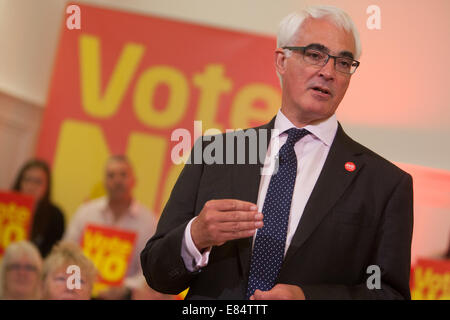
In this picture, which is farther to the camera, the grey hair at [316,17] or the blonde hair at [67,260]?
the blonde hair at [67,260]

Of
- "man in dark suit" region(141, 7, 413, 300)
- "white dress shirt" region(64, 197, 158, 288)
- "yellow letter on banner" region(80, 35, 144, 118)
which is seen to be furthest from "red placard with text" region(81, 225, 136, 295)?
"man in dark suit" region(141, 7, 413, 300)

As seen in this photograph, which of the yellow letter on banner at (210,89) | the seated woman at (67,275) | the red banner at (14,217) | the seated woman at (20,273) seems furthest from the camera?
the yellow letter on banner at (210,89)

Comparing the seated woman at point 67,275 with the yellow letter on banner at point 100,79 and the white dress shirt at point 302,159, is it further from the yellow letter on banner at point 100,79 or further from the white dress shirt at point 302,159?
the yellow letter on banner at point 100,79

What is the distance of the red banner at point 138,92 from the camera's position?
4191 mm

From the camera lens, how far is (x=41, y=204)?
14.1 feet

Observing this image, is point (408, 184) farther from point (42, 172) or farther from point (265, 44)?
point (42, 172)

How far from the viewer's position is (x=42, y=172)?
14.3 ft

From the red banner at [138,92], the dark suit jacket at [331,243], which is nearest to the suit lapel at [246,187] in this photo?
the dark suit jacket at [331,243]

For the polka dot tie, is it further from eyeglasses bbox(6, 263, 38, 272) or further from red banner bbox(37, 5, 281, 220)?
red banner bbox(37, 5, 281, 220)

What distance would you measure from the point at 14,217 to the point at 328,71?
3108 millimetres

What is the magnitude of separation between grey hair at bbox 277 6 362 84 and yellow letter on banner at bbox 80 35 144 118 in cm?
297

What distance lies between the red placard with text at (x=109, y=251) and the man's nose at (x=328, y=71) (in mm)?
2093

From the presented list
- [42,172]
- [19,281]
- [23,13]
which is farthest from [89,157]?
[19,281]
